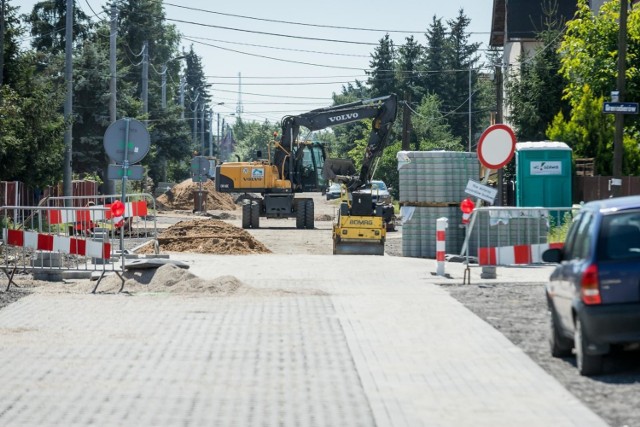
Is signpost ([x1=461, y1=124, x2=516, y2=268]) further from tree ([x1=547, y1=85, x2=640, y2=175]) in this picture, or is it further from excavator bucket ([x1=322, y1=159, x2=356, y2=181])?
tree ([x1=547, y1=85, x2=640, y2=175])

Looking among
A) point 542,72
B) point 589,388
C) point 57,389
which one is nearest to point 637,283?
point 589,388

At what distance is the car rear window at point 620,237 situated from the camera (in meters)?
10.3

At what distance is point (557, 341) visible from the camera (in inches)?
449

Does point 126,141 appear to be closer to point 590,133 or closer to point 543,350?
point 543,350

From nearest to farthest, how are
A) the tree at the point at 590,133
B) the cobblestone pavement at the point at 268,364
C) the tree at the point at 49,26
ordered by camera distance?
the cobblestone pavement at the point at 268,364 → the tree at the point at 590,133 → the tree at the point at 49,26

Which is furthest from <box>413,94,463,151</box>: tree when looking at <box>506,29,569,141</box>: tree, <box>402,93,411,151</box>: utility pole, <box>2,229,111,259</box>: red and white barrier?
<box>2,229,111,259</box>: red and white barrier

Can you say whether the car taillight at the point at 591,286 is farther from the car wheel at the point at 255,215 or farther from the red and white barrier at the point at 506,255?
the car wheel at the point at 255,215

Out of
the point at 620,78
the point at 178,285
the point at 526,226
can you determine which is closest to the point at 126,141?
the point at 178,285

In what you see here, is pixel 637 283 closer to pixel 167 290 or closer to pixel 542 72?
pixel 167 290

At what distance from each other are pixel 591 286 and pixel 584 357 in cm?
62

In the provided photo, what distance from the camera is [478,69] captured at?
120 metres

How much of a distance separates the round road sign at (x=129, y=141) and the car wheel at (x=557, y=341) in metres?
10.7

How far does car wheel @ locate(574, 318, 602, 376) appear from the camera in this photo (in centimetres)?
1030

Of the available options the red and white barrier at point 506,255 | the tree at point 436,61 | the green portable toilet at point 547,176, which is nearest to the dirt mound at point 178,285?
the red and white barrier at point 506,255
